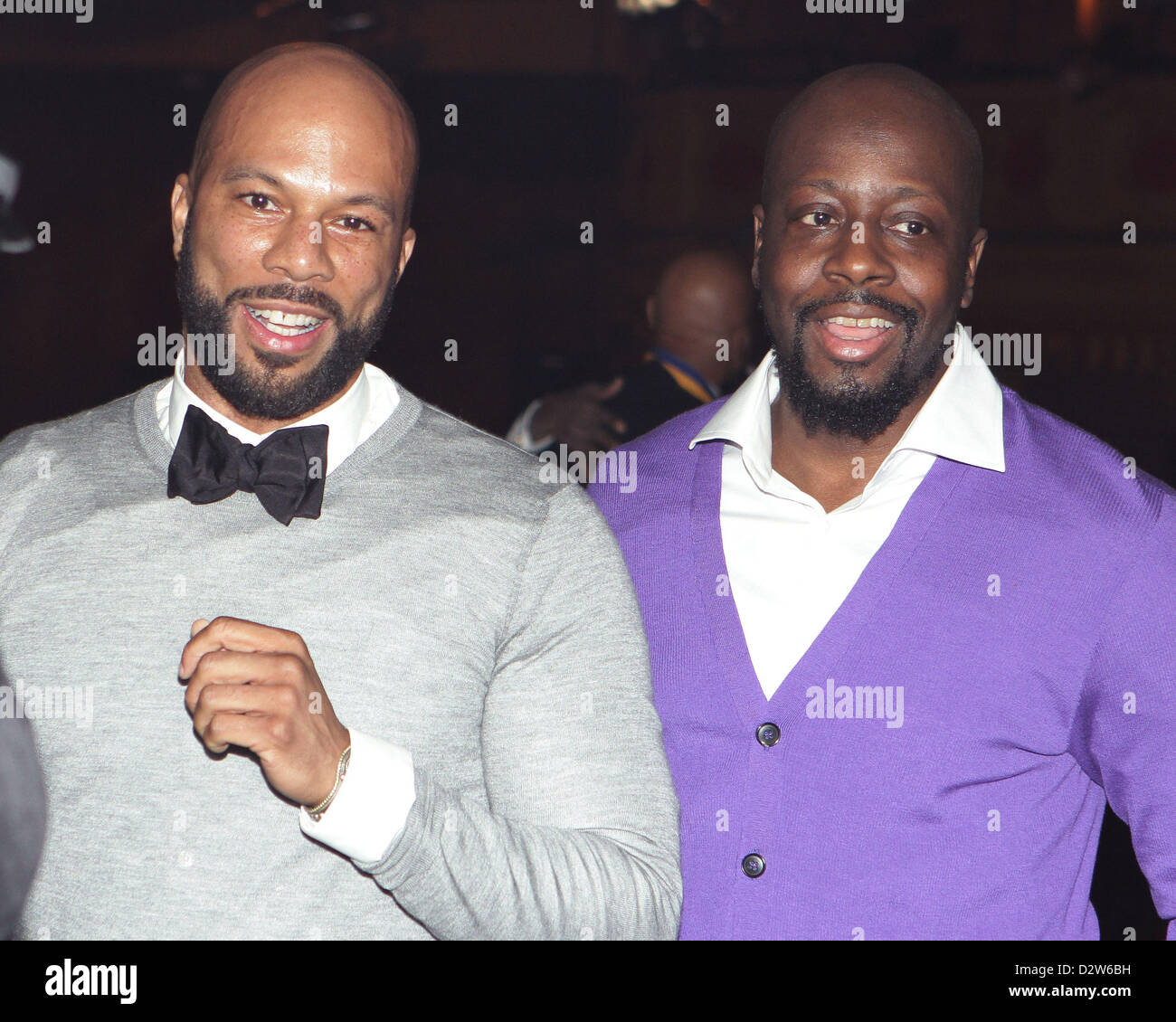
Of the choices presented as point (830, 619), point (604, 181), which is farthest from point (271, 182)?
point (604, 181)

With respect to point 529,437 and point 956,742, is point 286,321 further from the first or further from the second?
point 529,437

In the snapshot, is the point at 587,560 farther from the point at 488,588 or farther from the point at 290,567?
the point at 290,567

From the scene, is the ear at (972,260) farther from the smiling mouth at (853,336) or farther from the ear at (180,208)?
the ear at (180,208)

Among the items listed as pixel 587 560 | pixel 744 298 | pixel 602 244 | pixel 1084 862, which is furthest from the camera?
pixel 602 244

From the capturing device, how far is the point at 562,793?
150 cm

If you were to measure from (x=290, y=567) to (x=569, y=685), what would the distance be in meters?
0.36

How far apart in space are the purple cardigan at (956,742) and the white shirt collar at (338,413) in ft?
1.77

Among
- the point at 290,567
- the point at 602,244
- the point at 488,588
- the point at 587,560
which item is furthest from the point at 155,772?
the point at 602,244

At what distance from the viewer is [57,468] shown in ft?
5.62

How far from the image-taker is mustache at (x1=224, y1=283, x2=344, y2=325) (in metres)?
1.63

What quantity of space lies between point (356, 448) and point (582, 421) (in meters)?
2.20

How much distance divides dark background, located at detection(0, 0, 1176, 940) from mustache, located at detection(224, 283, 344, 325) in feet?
18.0

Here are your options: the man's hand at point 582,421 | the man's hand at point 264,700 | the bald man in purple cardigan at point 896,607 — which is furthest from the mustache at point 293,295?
the man's hand at point 582,421

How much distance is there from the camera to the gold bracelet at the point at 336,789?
4.48 ft
